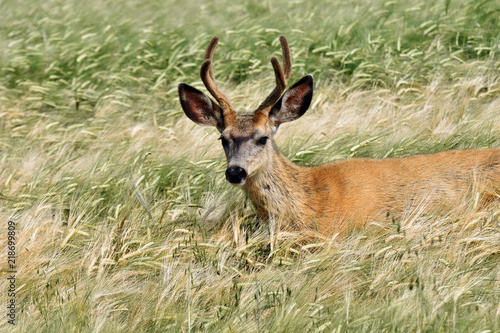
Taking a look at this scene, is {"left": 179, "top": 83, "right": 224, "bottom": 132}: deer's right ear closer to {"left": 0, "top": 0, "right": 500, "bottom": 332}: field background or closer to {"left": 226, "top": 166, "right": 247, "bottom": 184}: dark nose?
{"left": 0, "top": 0, "right": 500, "bottom": 332}: field background

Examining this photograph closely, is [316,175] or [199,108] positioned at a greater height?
[199,108]

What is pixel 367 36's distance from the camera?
341 inches

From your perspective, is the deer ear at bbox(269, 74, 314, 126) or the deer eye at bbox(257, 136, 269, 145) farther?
the deer ear at bbox(269, 74, 314, 126)

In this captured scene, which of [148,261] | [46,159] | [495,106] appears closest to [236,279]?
[148,261]

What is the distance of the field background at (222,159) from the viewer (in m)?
3.98

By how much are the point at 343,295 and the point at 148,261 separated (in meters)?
1.29

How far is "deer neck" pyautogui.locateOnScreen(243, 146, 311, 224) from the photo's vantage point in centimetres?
516

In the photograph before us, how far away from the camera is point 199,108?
5621 millimetres

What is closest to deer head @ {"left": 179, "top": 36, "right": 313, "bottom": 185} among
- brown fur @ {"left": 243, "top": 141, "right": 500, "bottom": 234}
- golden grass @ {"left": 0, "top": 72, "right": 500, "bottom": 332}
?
brown fur @ {"left": 243, "top": 141, "right": 500, "bottom": 234}

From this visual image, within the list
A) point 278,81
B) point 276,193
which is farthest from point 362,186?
point 278,81

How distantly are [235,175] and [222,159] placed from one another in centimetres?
115

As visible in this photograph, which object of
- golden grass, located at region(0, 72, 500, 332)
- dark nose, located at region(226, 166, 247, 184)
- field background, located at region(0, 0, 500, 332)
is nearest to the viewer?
golden grass, located at region(0, 72, 500, 332)

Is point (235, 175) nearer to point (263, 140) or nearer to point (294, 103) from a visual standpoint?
point (263, 140)

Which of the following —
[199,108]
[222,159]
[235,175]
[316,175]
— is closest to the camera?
[235,175]
